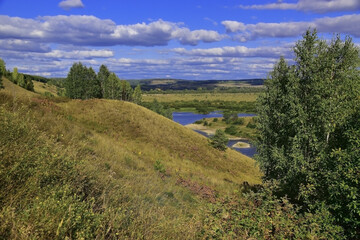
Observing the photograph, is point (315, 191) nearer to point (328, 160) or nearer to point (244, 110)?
point (328, 160)

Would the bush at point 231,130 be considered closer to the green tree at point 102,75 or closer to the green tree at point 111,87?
the green tree at point 111,87

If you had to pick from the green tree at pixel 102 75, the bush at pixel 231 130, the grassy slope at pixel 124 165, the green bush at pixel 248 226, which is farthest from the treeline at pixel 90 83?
the green bush at pixel 248 226

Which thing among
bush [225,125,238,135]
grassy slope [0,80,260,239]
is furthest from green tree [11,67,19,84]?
bush [225,125,238,135]

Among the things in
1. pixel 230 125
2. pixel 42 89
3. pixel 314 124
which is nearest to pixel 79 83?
pixel 42 89

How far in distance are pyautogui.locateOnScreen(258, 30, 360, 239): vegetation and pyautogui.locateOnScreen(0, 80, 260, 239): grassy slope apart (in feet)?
15.1

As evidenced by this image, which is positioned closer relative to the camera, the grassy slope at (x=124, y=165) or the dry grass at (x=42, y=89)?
the grassy slope at (x=124, y=165)

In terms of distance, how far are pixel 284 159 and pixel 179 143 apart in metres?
16.5

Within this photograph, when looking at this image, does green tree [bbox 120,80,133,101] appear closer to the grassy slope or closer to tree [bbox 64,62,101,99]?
tree [bbox 64,62,101,99]

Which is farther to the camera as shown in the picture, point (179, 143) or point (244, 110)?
point (244, 110)

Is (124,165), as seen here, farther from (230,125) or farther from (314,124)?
(230,125)

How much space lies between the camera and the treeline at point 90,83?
8012cm

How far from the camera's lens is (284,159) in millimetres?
17297

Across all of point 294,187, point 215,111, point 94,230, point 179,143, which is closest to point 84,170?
point 94,230

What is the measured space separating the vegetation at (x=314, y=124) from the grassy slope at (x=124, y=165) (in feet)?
15.1
